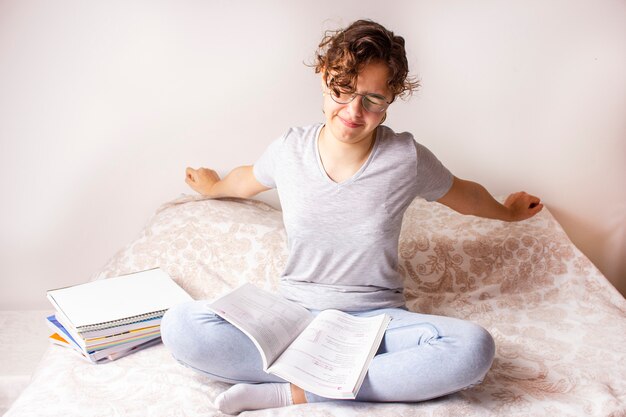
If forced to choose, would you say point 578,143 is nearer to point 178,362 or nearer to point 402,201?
point 402,201

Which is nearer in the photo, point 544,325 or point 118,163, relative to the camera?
point 544,325

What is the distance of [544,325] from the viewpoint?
1.71 metres

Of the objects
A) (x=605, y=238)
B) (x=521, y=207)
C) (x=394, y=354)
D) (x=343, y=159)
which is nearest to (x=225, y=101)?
(x=343, y=159)

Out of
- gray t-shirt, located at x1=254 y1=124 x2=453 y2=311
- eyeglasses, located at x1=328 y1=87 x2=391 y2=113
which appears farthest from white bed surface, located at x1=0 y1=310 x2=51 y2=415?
eyeglasses, located at x1=328 y1=87 x2=391 y2=113

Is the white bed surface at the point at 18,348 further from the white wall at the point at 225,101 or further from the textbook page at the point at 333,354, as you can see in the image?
the textbook page at the point at 333,354

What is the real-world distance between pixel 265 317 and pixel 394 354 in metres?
0.27

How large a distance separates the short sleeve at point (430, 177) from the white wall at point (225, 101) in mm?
538

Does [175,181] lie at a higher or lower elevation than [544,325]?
higher

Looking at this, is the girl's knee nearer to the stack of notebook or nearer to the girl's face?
the girl's face

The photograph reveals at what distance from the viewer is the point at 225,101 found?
206 cm

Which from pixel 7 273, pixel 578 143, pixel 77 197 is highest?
pixel 578 143

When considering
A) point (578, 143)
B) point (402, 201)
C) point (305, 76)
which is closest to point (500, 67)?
point (578, 143)

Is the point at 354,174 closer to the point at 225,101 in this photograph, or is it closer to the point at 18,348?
the point at 225,101

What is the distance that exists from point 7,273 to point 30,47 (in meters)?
0.70
